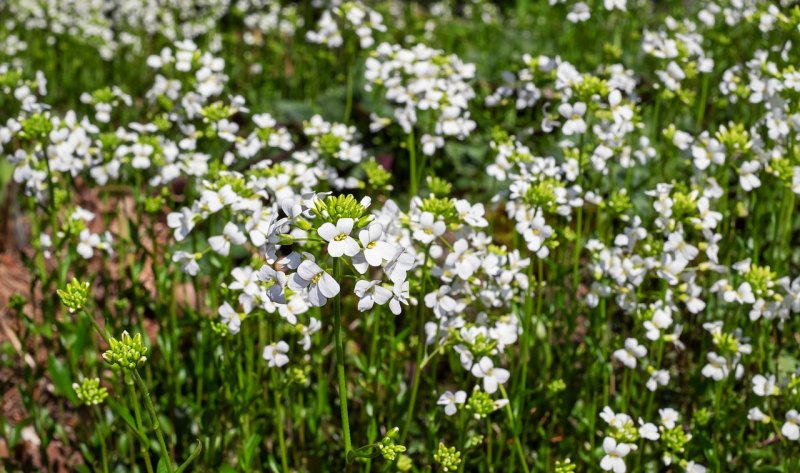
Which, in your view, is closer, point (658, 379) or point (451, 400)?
point (451, 400)

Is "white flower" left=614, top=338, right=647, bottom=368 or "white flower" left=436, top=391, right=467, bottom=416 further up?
"white flower" left=614, top=338, right=647, bottom=368

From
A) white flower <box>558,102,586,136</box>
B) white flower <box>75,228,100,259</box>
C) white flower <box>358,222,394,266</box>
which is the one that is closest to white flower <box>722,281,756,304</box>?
white flower <box>558,102,586,136</box>

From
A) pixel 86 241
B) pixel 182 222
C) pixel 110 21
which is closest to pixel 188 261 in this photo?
pixel 182 222

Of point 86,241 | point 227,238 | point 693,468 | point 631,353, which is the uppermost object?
point 227,238

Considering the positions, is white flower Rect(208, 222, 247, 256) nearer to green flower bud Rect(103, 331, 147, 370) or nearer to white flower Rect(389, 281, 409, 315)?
green flower bud Rect(103, 331, 147, 370)

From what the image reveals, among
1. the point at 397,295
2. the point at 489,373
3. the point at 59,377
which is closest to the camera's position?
the point at 397,295

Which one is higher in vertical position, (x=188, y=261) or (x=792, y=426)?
(x=188, y=261)

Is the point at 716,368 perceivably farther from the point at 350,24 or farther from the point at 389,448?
the point at 350,24

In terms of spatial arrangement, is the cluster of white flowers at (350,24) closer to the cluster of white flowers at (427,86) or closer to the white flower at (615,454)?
the cluster of white flowers at (427,86)
